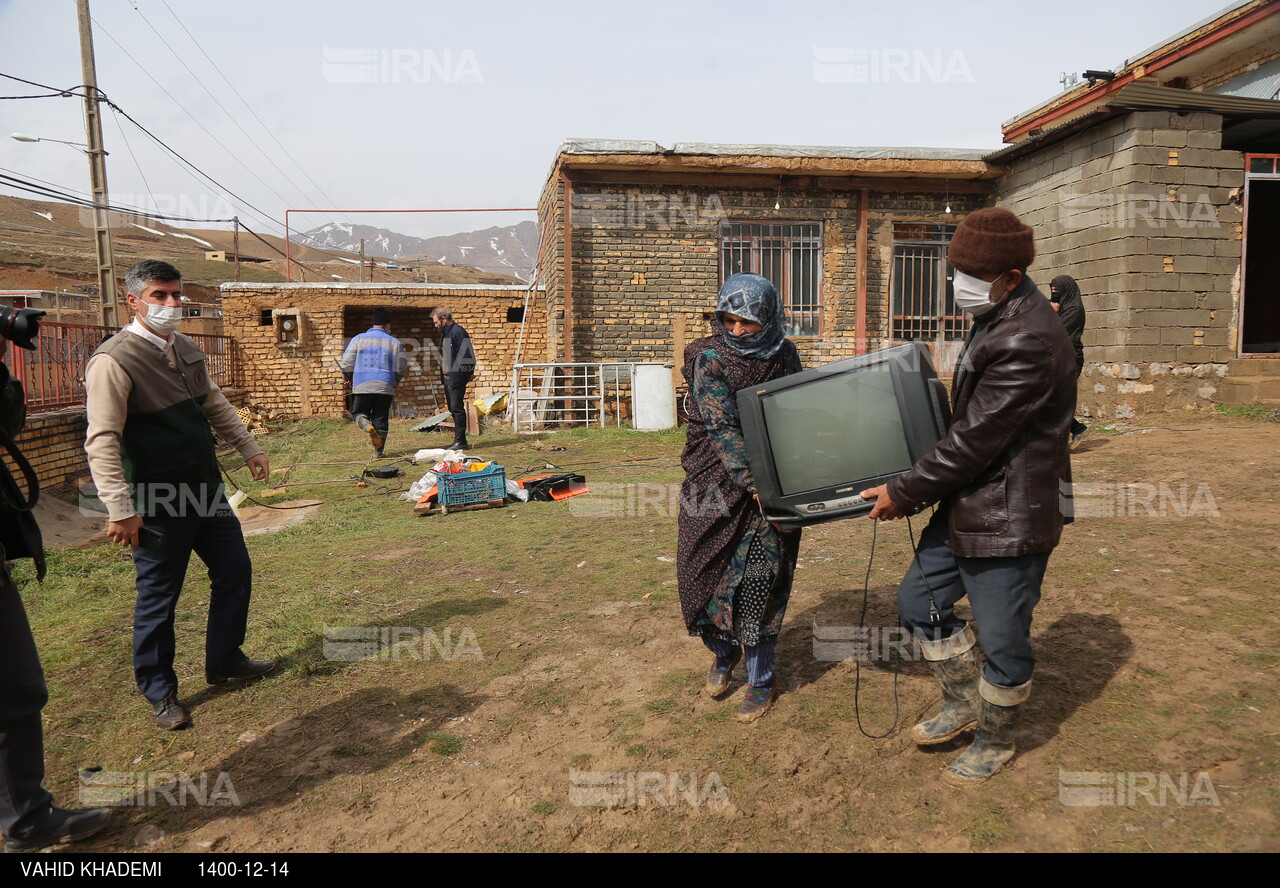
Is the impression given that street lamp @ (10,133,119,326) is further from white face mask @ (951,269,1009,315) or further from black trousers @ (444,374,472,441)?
white face mask @ (951,269,1009,315)

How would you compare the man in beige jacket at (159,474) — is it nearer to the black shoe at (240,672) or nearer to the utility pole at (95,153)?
the black shoe at (240,672)

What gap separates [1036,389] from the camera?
2.26 metres

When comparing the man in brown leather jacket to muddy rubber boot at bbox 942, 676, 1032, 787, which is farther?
muddy rubber boot at bbox 942, 676, 1032, 787

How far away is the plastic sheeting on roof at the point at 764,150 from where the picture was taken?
41.4ft

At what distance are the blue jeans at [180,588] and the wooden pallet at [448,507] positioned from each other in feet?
12.5

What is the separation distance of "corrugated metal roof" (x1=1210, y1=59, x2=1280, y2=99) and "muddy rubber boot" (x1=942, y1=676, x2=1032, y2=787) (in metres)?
11.3

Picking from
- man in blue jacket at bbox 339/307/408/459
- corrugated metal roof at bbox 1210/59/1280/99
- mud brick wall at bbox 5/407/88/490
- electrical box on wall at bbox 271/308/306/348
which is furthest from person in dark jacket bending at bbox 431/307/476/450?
corrugated metal roof at bbox 1210/59/1280/99

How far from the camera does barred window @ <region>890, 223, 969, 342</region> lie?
13.6 metres

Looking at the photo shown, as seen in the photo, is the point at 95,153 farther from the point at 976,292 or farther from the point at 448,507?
the point at 976,292

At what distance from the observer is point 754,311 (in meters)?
2.86

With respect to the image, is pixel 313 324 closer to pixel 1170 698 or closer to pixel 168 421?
pixel 168 421

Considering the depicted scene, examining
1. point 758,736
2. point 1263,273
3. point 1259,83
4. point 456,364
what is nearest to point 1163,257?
point 1259,83

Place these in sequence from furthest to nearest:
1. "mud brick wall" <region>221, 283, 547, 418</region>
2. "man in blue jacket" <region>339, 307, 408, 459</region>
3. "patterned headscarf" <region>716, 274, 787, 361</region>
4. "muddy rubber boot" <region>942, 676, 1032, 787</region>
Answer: "mud brick wall" <region>221, 283, 547, 418</region>, "man in blue jacket" <region>339, 307, 408, 459</region>, "patterned headscarf" <region>716, 274, 787, 361</region>, "muddy rubber boot" <region>942, 676, 1032, 787</region>

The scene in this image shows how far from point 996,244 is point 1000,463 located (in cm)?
66
